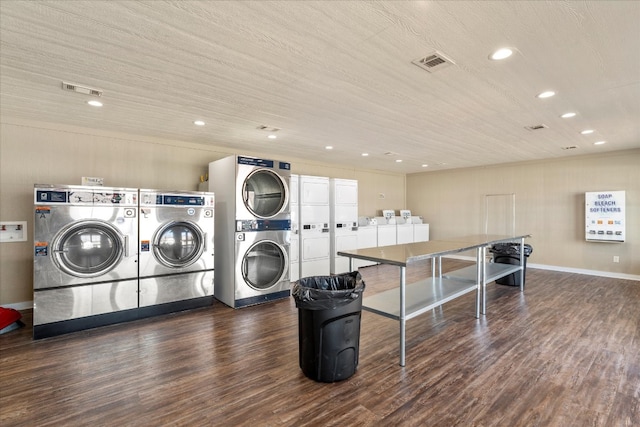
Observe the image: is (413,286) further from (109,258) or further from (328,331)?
(109,258)

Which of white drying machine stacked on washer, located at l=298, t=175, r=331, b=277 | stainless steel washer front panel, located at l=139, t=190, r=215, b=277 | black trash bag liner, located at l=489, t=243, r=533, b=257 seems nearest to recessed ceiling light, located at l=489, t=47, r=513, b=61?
stainless steel washer front panel, located at l=139, t=190, r=215, b=277

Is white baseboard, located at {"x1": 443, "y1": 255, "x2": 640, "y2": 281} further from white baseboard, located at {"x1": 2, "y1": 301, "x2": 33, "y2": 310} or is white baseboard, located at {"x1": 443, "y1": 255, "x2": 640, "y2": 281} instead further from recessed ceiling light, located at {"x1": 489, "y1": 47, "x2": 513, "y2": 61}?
white baseboard, located at {"x1": 2, "y1": 301, "x2": 33, "y2": 310}

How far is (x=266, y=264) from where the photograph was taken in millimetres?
4707

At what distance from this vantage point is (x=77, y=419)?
198 cm

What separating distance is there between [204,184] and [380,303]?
11.5 ft

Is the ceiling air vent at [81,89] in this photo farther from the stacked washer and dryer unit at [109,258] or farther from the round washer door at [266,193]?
the round washer door at [266,193]

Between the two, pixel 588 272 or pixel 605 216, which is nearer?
pixel 605 216

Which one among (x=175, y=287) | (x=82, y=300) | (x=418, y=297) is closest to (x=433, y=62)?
(x=418, y=297)

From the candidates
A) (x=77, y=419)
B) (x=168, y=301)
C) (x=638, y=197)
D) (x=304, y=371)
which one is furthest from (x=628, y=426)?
(x=638, y=197)

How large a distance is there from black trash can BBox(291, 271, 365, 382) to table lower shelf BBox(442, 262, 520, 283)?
7.46 feet

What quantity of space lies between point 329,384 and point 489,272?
3.35 metres

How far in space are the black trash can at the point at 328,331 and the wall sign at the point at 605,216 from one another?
Result: 20.7 ft

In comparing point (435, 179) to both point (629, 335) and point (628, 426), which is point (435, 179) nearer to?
point (629, 335)

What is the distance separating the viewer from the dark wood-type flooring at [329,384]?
6.61ft
